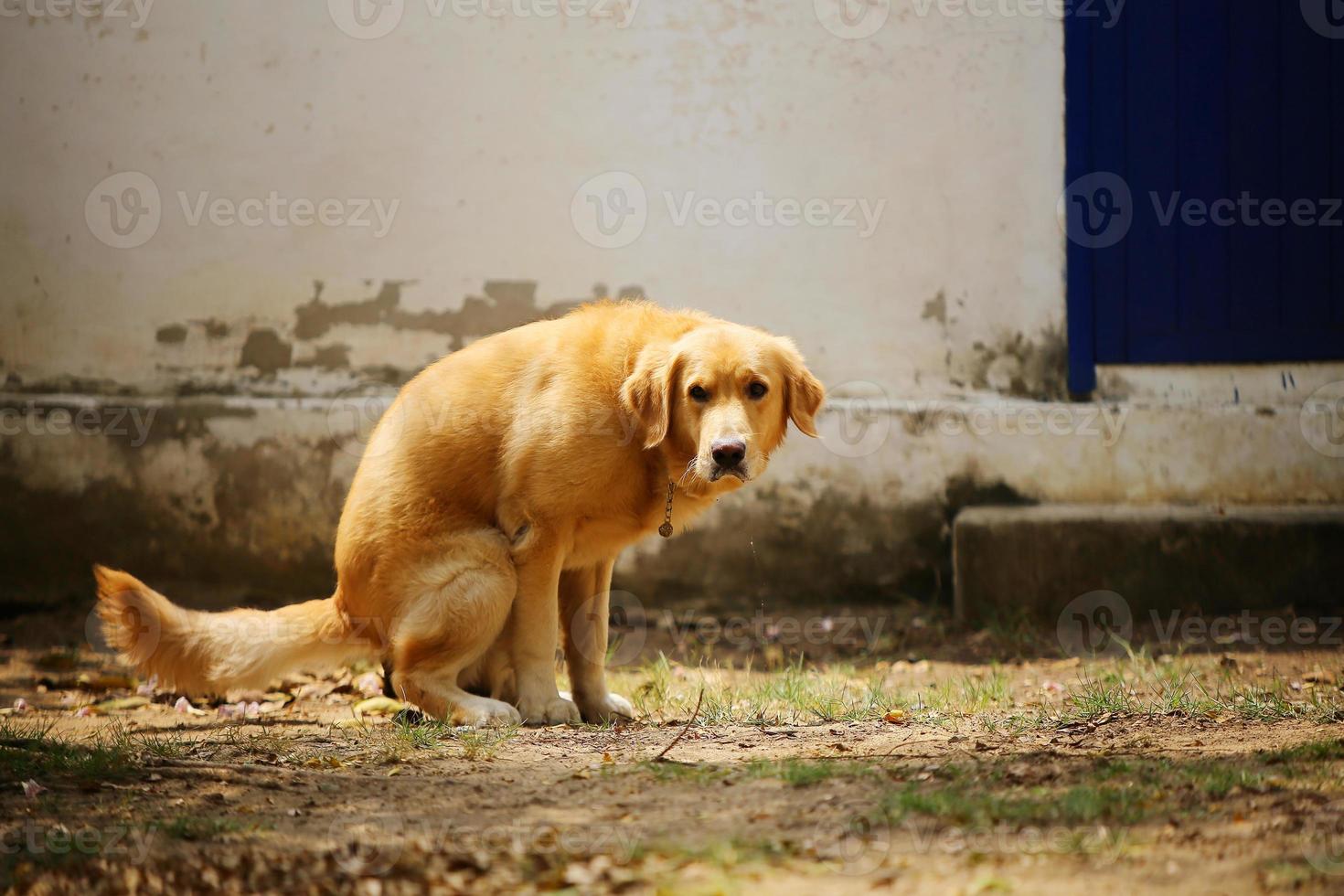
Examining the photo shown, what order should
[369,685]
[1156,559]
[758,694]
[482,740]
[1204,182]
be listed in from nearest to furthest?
1. [482,740]
2. [758,694]
3. [369,685]
4. [1156,559]
5. [1204,182]

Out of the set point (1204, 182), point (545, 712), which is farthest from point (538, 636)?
point (1204, 182)

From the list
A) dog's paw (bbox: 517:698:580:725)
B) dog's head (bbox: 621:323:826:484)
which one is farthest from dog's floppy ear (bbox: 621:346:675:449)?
dog's paw (bbox: 517:698:580:725)

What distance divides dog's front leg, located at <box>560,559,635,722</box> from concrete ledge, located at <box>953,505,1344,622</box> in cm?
276

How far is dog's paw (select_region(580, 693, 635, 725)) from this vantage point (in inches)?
192

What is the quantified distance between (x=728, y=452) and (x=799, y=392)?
0.57 metres

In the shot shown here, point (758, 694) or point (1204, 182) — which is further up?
point (1204, 182)

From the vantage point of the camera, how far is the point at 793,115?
284 inches

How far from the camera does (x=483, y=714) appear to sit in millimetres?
4516

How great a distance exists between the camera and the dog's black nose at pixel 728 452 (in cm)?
429

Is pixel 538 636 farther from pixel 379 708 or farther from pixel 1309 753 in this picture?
pixel 1309 753

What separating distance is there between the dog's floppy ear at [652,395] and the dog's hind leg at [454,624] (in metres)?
0.72

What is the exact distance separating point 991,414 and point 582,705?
3365 mm

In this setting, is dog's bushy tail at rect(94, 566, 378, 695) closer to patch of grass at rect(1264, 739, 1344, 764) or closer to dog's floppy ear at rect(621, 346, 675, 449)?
dog's floppy ear at rect(621, 346, 675, 449)

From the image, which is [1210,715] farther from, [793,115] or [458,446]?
[793,115]
